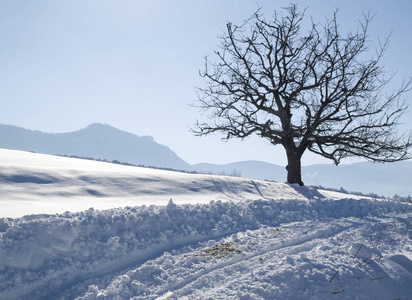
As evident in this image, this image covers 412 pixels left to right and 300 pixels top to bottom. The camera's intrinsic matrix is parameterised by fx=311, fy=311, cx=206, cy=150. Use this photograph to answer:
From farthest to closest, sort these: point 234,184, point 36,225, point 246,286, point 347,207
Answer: point 234,184
point 347,207
point 36,225
point 246,286

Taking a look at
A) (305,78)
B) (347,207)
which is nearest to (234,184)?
(347,207)

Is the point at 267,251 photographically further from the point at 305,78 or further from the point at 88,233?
the point at 305,78

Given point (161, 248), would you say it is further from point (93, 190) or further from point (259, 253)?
point (93, 190)

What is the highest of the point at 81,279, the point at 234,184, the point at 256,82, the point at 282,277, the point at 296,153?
the point at 256,82

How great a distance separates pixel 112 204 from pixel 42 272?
2.69 meters

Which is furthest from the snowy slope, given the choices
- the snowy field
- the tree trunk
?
the tree trunk

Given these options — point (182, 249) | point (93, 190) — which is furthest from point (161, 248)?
point (93, 190)

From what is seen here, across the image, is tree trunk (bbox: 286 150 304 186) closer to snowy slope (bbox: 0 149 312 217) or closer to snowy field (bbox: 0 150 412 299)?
snowy slope (bbox: 0 149 312 217)

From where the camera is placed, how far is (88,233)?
15.6 ft

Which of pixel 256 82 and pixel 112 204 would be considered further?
pixel 256 82

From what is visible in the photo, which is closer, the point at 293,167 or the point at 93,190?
the point at 93,190

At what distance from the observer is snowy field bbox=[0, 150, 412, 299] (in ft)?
12.7

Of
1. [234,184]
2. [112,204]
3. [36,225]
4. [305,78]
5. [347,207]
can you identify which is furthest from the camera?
[305,78]

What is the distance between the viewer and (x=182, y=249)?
505 cm
